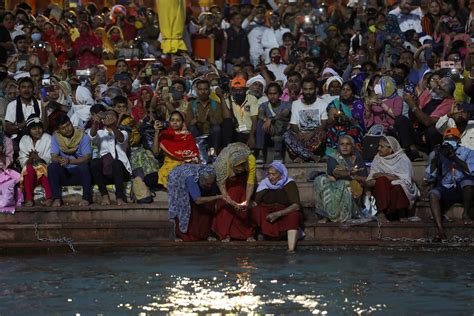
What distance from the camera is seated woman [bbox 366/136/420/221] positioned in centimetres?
1524

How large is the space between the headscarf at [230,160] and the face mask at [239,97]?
209 cm

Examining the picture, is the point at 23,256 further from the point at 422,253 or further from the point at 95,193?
the point at 422,253

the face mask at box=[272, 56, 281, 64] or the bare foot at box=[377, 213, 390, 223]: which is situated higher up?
the face mask at box=[272, 56, 281, 64]

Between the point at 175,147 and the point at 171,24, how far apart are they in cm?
591

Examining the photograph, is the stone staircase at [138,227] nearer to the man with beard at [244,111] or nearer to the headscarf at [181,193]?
the headscarf at [181,193]

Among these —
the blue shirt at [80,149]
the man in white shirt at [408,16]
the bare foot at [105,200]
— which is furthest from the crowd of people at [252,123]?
the man in white shirt at [408,16]

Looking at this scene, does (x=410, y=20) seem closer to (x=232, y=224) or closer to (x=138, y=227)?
(x=232, y=224)

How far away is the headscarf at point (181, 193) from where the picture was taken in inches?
602

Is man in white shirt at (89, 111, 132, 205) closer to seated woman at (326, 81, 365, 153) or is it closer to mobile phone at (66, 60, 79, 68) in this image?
seated woman at (326, 81, 365, 153)

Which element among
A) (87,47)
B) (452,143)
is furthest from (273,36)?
(452,143)

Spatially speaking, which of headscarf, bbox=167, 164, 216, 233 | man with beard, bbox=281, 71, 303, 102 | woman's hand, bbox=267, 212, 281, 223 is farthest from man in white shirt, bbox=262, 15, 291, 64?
woman's hand, bbox=267, 212, 281, 223

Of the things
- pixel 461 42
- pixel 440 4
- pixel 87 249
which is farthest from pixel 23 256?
pixel 440 4

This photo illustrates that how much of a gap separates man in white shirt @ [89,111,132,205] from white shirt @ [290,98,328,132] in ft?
6.42

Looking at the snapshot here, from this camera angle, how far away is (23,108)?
16875 mm
